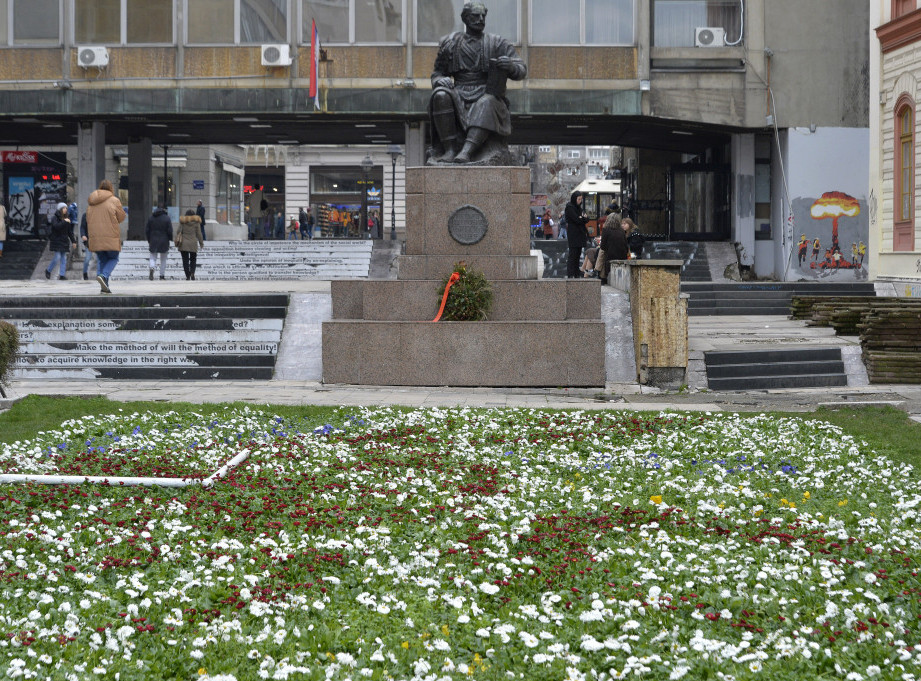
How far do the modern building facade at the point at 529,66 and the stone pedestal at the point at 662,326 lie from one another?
18856mm

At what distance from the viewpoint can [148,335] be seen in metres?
17.0

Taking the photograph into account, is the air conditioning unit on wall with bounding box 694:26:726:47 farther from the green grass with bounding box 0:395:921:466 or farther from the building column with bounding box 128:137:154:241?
the green grass with bounding box 0:395:921:466

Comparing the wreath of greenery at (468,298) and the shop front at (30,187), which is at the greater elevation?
the shop front at (30,187)

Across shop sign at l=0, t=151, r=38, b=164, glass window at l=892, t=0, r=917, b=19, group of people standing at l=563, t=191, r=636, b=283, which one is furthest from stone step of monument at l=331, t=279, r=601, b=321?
shop sign at l=0, t=151, r=38, b=164

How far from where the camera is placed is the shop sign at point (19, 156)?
150ft

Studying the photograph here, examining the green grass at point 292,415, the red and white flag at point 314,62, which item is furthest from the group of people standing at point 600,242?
the red and white flag at point 314,62

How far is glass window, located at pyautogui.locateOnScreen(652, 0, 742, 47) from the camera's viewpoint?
34.6 meters

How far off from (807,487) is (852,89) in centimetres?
2942

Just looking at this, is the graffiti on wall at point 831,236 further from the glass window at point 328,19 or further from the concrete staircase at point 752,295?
the glass window at point 328,19

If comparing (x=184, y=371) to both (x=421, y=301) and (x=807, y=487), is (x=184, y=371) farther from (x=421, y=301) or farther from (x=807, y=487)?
(x=807, y=487)

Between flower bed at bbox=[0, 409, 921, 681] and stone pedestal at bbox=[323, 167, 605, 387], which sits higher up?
stone pedestal at bbox=[323, 167, 605, 387]

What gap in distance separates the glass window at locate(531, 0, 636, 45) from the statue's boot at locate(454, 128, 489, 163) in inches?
720

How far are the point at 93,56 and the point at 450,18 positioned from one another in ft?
35.1

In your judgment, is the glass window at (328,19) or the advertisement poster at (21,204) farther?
the advertisement poster at (21,204)
